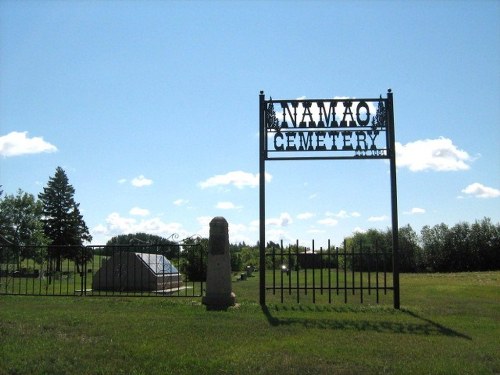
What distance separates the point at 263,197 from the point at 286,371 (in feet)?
23.1

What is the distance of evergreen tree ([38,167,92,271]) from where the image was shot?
62531mm

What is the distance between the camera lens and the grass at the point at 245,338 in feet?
20.8

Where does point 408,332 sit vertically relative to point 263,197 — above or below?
below

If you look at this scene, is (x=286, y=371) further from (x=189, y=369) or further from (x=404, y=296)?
(x=404, y=296)

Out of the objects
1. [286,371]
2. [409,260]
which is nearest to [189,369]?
[286,371]

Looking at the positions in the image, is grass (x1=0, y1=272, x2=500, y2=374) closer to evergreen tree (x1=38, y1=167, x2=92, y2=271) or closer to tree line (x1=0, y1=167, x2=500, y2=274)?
tree line (x1=0, y1=167, x2=500, y2=274)

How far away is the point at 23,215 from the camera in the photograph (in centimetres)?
4509

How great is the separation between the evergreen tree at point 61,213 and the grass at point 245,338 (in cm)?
5301

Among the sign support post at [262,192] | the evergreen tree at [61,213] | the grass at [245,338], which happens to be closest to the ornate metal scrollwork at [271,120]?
the sign support post at [262,192]

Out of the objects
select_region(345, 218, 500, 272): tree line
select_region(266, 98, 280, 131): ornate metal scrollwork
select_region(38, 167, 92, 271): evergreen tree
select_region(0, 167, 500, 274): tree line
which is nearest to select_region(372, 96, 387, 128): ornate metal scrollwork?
select_region(266, 98, 280, 131): ornate metal scrollwork

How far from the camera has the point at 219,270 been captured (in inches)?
476

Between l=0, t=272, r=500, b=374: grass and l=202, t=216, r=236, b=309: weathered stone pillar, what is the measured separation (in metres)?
0.45

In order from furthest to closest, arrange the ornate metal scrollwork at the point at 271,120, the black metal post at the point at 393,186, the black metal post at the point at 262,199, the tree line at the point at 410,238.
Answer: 1. the tree line at the point at 410,238
2. the ornate metal scrollwork at the point at 271,120
3. the black metal post at the point at 393,186
4. the black metal post at the point at 262,199

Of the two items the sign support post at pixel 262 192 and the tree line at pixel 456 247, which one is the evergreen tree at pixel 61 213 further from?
the sign support post at pixel 262 192
